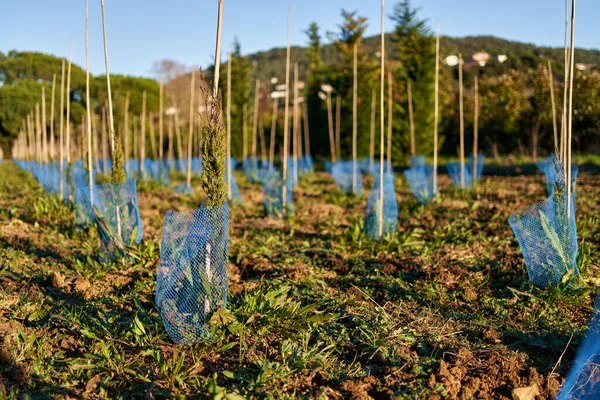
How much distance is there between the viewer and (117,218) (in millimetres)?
5418

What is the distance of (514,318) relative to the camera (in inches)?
153

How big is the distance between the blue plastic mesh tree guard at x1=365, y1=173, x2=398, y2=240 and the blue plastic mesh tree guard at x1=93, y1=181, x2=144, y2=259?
270 cm

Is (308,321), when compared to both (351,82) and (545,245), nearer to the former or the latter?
(545,245)

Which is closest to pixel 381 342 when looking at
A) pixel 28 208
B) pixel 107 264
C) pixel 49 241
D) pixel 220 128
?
pixel 220 128

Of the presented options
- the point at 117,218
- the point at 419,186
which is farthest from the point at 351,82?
the point at 117,218

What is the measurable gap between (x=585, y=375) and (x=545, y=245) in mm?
1536

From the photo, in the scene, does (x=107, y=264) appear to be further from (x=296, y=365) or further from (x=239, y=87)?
(x=239, y=87)

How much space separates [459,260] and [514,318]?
4.77ft

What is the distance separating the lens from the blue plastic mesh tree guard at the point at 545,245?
424 cm

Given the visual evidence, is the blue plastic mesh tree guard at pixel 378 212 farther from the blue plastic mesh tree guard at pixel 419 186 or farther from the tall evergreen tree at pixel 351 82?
the tall evergreen tree at pixel 351 82

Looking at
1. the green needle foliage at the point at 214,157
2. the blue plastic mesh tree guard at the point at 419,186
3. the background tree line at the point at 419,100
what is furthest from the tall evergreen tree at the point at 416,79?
the green needle foliage at the point at 214,157

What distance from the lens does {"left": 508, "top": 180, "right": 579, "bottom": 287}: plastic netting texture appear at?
13.9 ft

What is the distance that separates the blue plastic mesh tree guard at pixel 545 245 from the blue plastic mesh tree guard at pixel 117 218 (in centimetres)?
375

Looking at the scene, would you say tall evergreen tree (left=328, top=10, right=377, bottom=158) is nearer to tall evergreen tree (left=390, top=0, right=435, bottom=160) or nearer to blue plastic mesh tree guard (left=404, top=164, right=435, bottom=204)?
tall evergreen tree (left=390, top=0, right=435, bottom=160)
